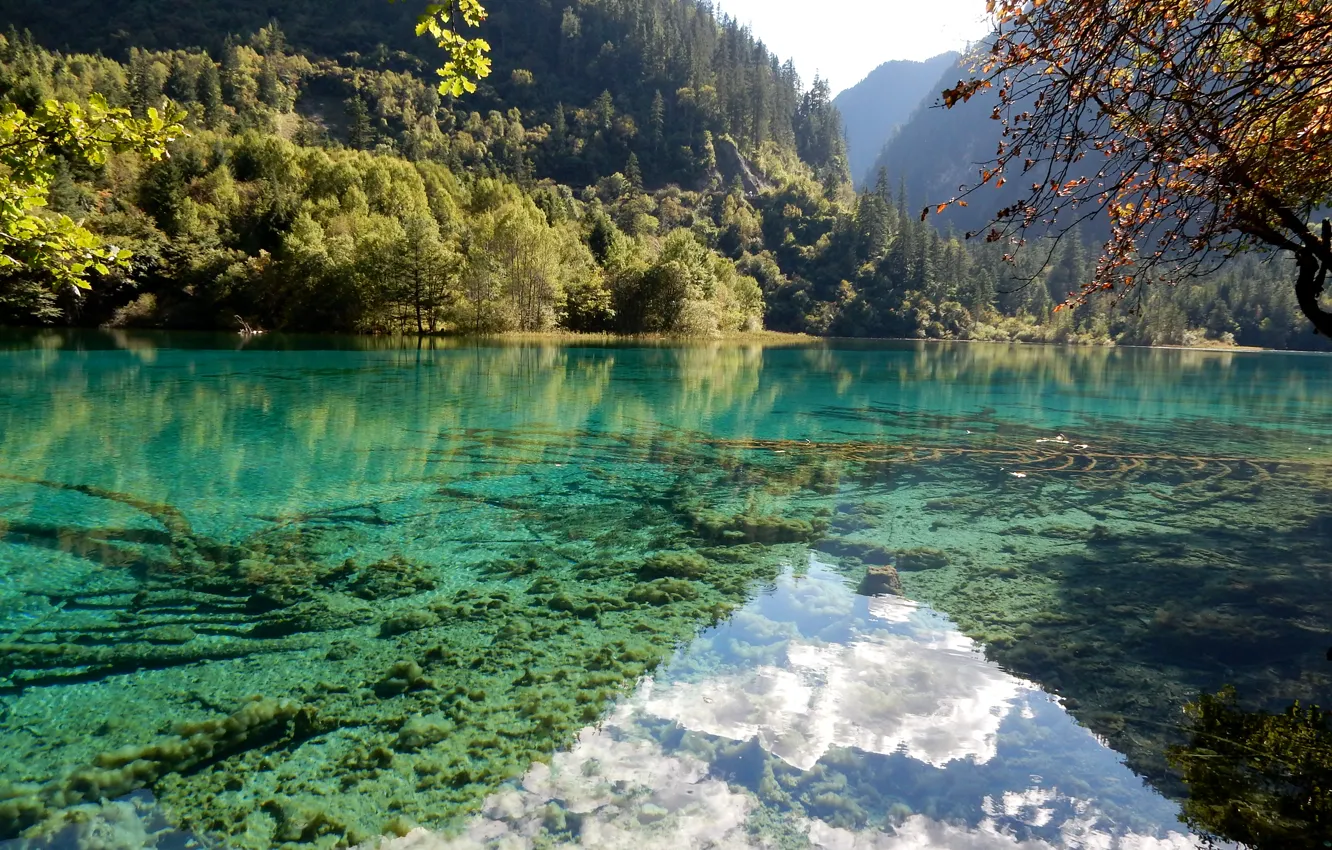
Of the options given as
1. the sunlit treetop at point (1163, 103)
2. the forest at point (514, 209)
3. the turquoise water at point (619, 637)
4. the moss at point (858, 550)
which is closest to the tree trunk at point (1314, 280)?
the sunlit treetop at point (1163, 103)

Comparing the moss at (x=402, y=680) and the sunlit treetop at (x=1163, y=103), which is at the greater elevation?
the sunlit treetop at (x=1163, y=103)

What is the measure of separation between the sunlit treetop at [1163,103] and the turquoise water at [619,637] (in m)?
3.68

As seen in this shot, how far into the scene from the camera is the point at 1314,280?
6820 mm

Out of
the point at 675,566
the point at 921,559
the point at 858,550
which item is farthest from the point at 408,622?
the point at 921,559

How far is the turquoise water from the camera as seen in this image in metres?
4.27

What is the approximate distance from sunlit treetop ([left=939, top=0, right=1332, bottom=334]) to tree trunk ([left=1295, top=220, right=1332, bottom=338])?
0.08 feet

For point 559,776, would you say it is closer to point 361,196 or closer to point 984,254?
point 361,196

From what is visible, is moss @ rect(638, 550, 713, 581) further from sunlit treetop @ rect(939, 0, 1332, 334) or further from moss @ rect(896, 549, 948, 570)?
sunlit treetop @ rect(939, 0, 1332, 334)

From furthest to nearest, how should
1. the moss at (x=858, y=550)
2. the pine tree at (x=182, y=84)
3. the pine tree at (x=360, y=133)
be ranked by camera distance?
1. the pine tree at (x=360, y=133)
2. the pine tree at (x=182, y=84)
3. the moss at (x=858, y=550)

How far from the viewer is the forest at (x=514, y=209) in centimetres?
6625

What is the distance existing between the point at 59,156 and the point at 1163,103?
911 cm

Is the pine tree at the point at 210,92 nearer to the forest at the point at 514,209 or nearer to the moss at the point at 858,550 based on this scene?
the forest at the point at 514,209

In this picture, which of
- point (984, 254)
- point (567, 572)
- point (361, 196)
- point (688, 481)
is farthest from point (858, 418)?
point (984, 254)

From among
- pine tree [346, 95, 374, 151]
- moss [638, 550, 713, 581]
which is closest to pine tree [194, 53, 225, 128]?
pine tree [346, 95, 374, 151]
